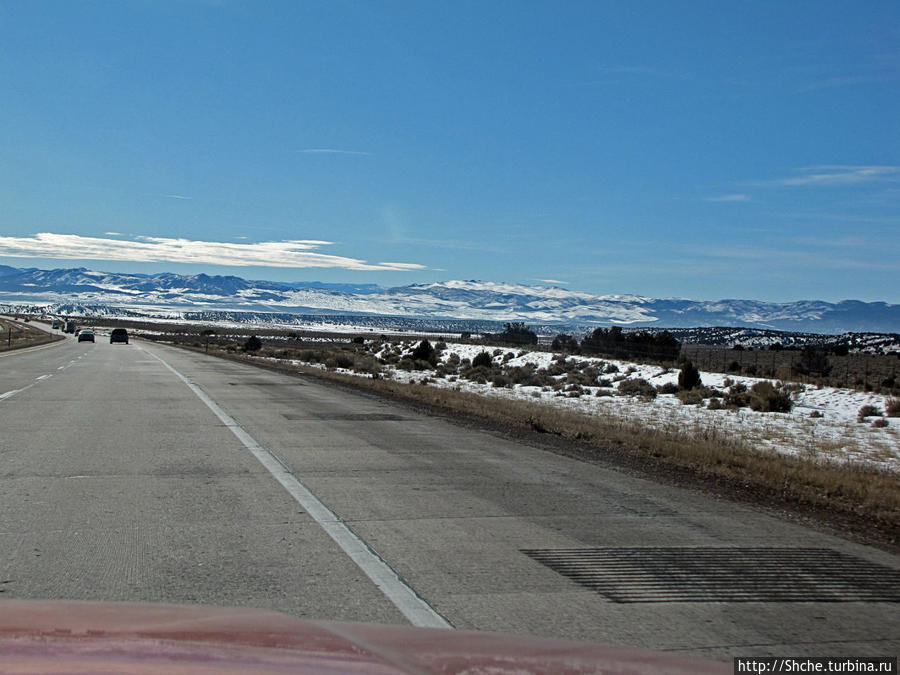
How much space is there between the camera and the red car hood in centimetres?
321

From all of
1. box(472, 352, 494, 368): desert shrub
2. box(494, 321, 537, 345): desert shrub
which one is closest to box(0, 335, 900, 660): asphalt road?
box(472, 352, 494, 368): desert shrub

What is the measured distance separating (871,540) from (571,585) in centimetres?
375

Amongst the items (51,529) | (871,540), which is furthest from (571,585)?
(51,529)

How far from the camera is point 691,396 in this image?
32062 mm

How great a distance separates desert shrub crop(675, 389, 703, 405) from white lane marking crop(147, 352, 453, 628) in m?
22.0

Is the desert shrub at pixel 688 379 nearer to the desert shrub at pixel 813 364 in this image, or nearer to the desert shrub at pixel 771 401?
the desert shrub at pixel 771 401

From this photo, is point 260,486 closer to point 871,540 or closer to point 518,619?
point 518,619

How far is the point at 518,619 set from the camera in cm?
520

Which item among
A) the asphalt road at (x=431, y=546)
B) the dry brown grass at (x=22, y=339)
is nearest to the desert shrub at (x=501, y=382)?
the asphalt road at (x=431, y=546)

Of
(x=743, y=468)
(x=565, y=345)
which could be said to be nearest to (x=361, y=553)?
(x=743, y=468)

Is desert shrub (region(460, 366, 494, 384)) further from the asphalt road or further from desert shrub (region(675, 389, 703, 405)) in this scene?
the asphalt road

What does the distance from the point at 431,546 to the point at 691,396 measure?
26606 millimetres

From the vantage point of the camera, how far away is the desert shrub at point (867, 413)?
2558 cm

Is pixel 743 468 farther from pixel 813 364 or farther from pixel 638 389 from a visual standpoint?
pixel 813 364
